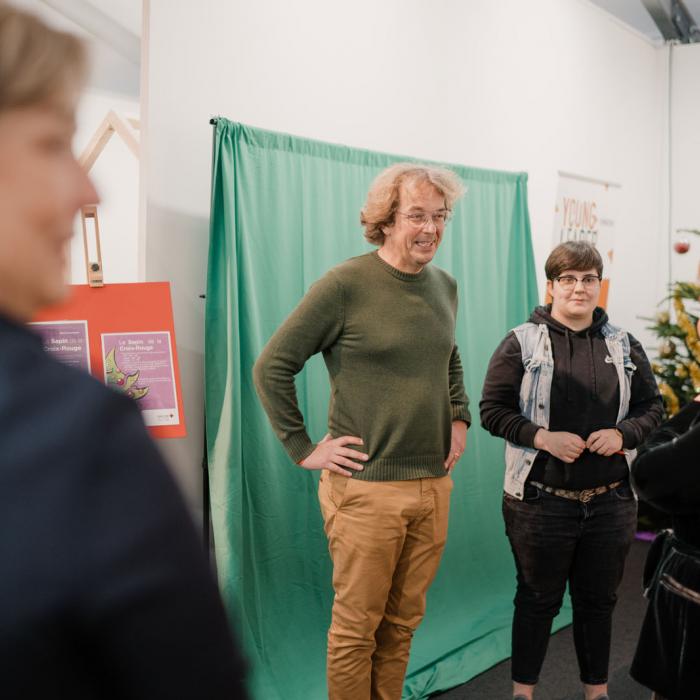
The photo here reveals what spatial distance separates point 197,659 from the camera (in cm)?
44

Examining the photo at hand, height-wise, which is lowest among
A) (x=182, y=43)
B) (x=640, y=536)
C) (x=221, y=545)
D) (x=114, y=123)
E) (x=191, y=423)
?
(x=640, y=536)

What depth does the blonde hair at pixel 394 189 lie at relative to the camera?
216 cm

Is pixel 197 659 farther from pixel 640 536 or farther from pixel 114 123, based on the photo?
pixel 640 536

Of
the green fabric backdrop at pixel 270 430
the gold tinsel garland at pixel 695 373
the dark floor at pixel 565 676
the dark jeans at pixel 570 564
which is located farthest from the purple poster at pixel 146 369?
the gold tinsel garland at pixel 695 373

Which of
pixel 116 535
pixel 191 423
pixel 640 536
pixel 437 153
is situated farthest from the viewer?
pixel 640 536

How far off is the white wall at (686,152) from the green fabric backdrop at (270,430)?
2554mm

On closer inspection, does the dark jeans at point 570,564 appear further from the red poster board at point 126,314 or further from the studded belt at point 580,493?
the red poster board at point 126,314

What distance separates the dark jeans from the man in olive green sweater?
12.9 inches

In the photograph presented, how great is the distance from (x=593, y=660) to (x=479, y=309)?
1515 millimetres

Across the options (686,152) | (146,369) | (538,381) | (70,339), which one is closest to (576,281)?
(538,381)

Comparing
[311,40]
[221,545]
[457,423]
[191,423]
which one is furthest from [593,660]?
[311,40]

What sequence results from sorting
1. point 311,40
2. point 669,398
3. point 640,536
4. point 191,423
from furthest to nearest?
1. point 640,536
2. point 669,398
3. point 311,40
4. point 191,423

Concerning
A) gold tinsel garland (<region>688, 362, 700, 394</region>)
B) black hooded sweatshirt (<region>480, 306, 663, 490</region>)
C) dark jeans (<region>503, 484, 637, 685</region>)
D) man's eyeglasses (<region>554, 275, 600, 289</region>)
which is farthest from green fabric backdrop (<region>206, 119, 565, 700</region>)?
gold tinsel garland (<region>688, 362, 700, 394</region>)

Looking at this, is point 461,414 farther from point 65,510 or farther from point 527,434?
point 65,510
